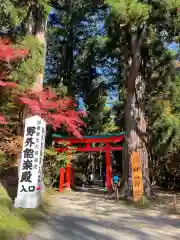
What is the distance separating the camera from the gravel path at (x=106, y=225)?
4.81 meters

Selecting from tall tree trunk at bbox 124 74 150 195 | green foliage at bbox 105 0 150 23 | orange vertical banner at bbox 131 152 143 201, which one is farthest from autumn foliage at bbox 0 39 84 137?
green foliage at bbox 105 0 150 23

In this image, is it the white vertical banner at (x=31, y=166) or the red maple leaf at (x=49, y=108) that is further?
the red maple leaf at (x=49, y=108)

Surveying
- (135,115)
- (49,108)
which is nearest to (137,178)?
(135,115)

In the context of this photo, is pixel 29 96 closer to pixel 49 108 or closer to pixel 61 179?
pixel 49 108

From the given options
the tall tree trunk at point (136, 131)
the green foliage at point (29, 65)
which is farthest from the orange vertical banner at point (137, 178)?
the green foliage at point (29, 65)

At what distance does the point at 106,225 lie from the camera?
5.68 metres

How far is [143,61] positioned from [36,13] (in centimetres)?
483

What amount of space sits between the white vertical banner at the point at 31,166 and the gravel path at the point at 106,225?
622 mm

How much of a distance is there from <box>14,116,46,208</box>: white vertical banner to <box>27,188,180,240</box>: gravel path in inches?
24.5

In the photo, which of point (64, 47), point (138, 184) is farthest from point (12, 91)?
point (64, 47)

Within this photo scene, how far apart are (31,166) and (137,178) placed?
159 inches

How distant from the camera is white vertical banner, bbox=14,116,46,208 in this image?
6215 mm

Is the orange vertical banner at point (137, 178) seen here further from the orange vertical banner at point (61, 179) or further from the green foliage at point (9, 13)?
the green foliage at point (9, 13)

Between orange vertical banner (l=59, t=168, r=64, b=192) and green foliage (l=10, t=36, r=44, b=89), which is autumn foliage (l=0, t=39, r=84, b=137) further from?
orange vertical banner (l=59, t=168, r=64, b=192)
